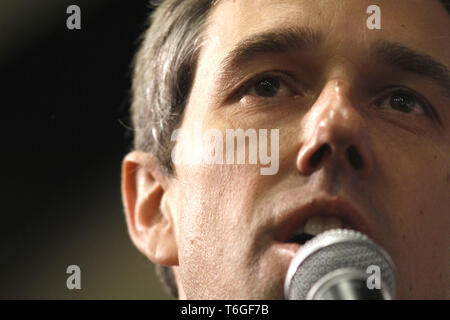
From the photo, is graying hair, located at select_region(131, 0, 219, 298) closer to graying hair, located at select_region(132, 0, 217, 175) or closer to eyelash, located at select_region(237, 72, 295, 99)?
graying hair, located at select_region(132, 0, 217, 175)

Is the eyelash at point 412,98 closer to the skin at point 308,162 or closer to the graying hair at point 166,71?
the skin at point 308,162

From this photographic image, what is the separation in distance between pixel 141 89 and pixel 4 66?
1.26 ft

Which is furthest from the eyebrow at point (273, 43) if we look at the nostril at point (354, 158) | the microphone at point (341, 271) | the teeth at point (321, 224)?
the microphone at point (341, 271)

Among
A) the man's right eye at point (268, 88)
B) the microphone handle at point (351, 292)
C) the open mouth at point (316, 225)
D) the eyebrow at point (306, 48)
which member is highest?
the eyebrow at point (306, 48)

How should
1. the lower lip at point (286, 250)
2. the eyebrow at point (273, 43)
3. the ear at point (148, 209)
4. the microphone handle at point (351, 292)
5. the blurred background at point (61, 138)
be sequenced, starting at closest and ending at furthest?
the microphone handle at point (351, 292) < the lower lip at point (286, 250) < the eyebrow at point (273, 43) < the ear at point (148, 209) < the blurred background at point (61, 138)

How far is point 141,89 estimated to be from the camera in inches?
65.5

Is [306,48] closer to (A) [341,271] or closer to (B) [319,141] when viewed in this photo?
(B) [319,141]

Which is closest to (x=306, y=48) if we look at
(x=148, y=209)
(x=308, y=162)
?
(x=308, y=162)

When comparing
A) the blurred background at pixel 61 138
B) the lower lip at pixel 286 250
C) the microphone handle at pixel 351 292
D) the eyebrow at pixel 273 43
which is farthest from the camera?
the blurred background at pixel 61 138

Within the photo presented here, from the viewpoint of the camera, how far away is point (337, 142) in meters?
1.01

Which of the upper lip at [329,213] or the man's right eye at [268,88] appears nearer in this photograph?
the upper lip at [329,213]

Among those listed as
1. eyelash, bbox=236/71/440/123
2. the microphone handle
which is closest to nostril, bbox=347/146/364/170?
eyelash, bbox=236/71/440/123

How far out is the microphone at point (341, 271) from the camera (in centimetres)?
70

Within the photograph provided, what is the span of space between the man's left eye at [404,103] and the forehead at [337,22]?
11 centimetres
